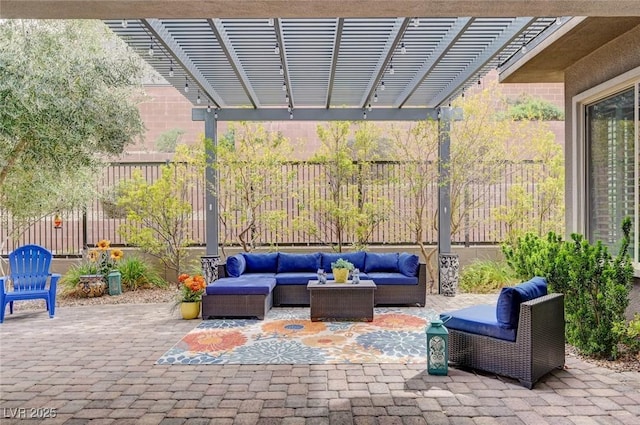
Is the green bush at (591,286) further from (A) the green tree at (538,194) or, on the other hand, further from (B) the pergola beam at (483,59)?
(A) the green tree at (538,194)

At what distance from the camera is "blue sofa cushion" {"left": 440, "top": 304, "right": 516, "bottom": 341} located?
4.09 metres

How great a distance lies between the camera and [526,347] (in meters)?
3.93

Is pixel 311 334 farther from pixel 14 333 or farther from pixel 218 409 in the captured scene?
pixel 14 333

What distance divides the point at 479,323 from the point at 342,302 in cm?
242

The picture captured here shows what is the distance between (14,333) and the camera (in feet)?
19.5

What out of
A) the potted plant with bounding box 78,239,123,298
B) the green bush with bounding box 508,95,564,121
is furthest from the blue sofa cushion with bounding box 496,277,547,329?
the green bush with bounding box 508,95,564,121

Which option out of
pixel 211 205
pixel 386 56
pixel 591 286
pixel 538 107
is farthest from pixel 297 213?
pixel 538 107

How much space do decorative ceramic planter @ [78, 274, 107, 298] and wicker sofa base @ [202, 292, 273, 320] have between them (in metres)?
2.84

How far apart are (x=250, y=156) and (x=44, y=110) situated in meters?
3.57

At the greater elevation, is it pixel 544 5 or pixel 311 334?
pixel 544 5

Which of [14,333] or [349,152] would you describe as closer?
[14,333]

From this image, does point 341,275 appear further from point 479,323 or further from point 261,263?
point 479,323

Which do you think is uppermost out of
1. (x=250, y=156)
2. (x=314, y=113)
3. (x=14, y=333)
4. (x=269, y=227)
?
(x=314, y=113)

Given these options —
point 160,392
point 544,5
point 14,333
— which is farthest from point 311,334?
point 544,5
